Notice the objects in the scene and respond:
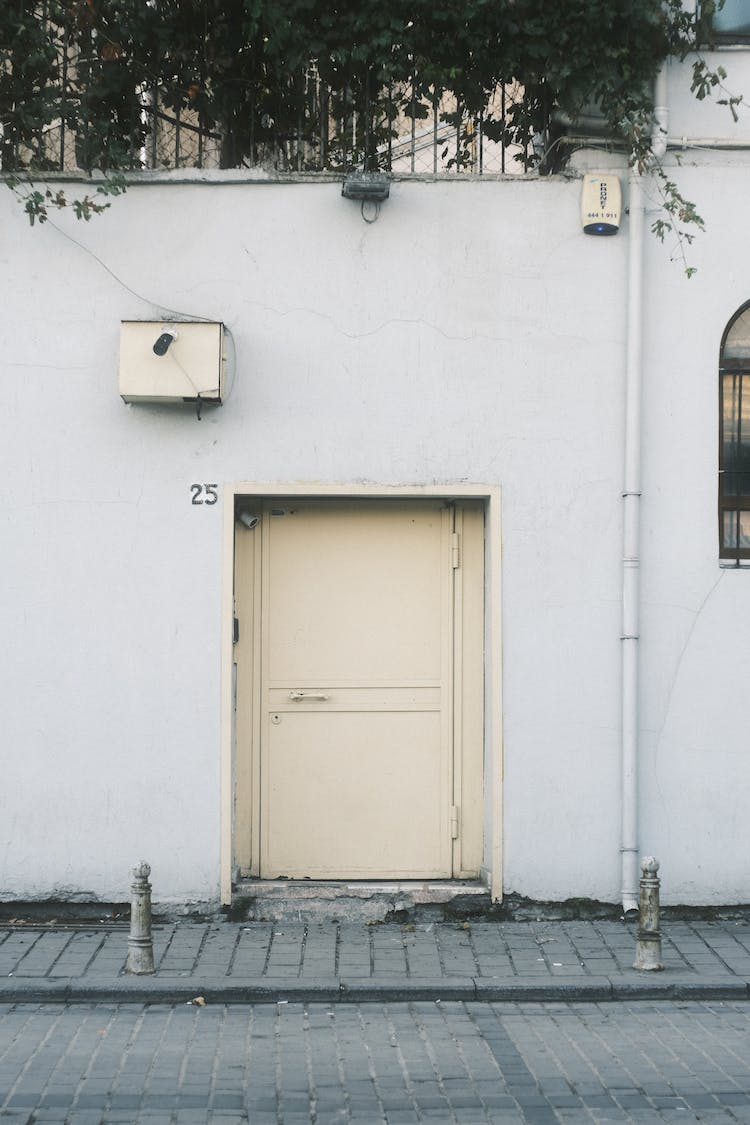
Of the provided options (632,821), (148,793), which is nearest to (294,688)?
(148,793)

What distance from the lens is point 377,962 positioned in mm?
7465

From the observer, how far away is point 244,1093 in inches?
220

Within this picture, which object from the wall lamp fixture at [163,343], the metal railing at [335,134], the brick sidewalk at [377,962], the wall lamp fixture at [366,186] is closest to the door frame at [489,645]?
the brick sidewalk at [377,962]

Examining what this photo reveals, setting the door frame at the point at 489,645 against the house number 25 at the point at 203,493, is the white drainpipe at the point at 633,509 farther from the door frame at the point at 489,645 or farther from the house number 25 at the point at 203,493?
the house number 25 at the point at 203,493

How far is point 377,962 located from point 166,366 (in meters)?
3.82

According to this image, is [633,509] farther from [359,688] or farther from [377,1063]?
[377,1063]

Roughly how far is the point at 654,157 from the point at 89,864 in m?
5.78

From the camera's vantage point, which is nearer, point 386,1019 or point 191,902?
point 386,1019

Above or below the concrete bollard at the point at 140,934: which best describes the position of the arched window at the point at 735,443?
above

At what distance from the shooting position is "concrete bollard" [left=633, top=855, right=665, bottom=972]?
7.26 meters

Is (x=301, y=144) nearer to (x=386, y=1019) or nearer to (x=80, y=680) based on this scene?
(x=80, y=680)

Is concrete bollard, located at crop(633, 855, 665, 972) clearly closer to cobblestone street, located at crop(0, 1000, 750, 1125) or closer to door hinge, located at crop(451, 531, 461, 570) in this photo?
cobblestone street, located at crop(0, 1000, 750, 1125)

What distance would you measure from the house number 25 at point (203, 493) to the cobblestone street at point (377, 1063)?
10.2ft

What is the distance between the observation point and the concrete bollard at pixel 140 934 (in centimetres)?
718
